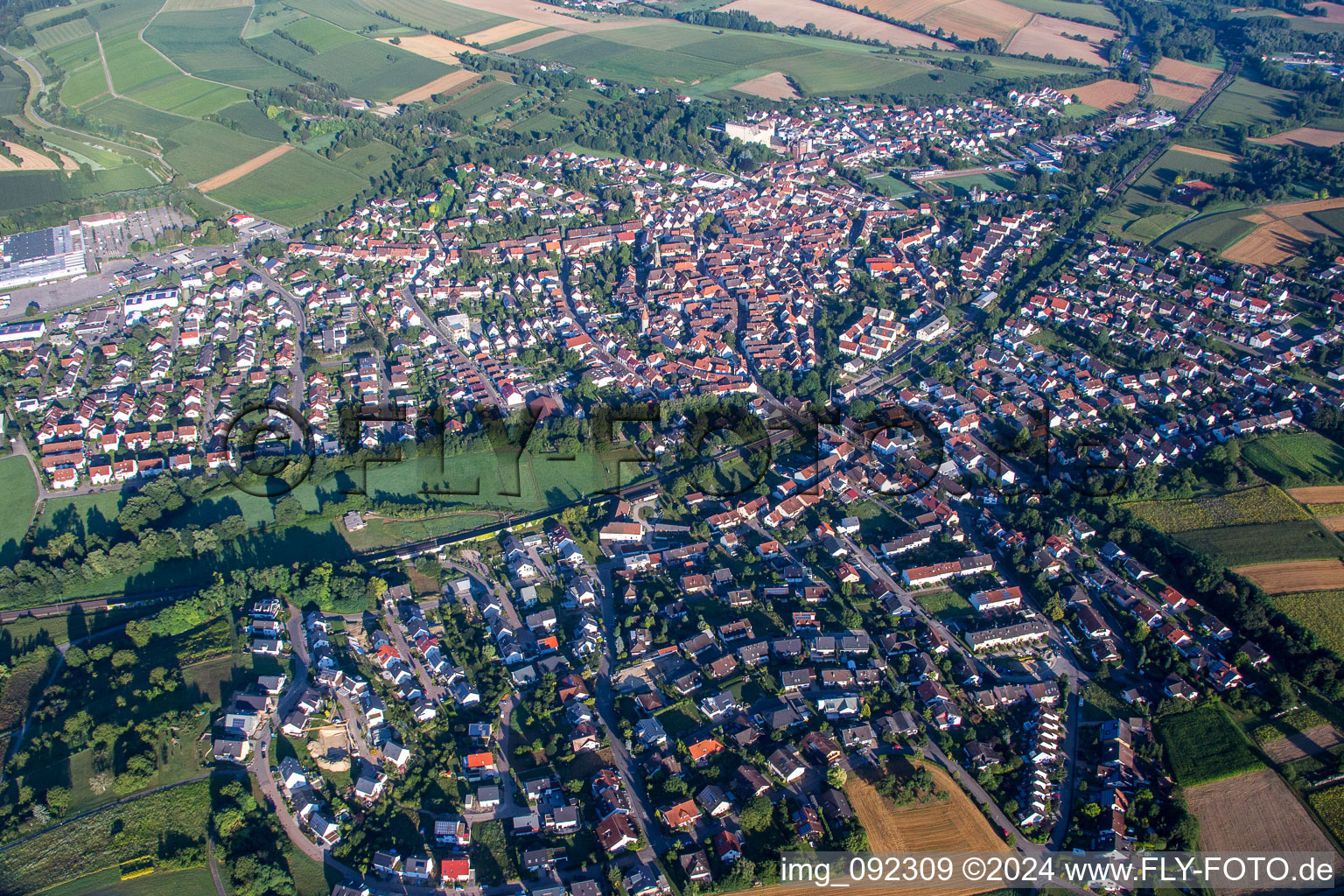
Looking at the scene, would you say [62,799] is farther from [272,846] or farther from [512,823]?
[512,823]

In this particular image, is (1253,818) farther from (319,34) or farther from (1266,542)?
(319,34)

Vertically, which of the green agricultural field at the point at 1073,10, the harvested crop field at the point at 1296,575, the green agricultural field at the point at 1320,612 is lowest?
the green agricultural field at the point at 1320,612

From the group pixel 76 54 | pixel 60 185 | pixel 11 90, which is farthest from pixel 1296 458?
pixel 76 54

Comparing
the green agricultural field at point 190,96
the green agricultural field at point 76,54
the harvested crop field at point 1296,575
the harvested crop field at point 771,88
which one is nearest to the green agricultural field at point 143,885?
the harvested crop field at point 1296,575

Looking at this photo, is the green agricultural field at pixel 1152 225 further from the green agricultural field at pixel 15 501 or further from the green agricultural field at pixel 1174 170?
the green agricultural field at pixel 15 501

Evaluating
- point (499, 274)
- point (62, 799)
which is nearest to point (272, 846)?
point (62, 799)

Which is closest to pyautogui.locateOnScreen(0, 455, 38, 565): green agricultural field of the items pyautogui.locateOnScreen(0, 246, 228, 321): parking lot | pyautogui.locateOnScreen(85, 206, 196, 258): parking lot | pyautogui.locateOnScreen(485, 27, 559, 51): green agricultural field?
pyautogui.locateOnScreen(0, 246, 228, 321): parking lot
